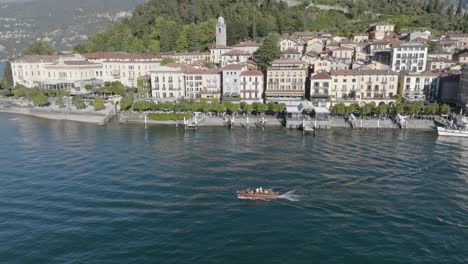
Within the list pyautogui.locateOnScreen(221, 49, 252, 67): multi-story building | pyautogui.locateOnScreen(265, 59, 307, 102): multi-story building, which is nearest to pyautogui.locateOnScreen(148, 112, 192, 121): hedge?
pyautogui.locateOnScreen(265, 59, 307, 102): multi-story building

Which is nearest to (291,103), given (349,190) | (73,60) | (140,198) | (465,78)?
(465,78)

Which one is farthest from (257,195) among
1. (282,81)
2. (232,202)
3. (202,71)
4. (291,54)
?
(291,54)

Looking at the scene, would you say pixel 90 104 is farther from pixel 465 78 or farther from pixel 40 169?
pixel 465 78

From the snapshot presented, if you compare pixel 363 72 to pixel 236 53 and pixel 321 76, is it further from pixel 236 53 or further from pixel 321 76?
pixel 236 53

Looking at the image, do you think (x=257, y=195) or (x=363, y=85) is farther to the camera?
(x=363, y=85)

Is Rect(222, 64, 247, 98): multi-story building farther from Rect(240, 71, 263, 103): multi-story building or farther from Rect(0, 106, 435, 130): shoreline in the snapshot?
Rect(0, 106, 435, 130): shoreline

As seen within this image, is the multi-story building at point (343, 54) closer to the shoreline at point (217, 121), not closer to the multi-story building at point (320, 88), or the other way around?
the multi-story building at point (320, 88)
